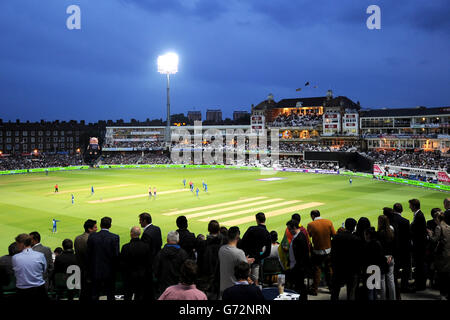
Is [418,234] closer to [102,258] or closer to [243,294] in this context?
[243,294]

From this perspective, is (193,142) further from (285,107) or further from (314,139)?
(314,139)

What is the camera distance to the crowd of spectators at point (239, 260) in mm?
6367

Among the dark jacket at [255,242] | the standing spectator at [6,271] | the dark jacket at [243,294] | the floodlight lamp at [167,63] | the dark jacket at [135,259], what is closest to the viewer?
the dark jacket at [243,294]

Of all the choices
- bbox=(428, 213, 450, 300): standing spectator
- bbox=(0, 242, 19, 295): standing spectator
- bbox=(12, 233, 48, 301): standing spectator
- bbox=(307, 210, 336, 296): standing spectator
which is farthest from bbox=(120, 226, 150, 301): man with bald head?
bbox=(428, 213, 450, 300): standing spectator

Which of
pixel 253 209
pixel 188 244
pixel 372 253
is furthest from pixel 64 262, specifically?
pixel 253 209

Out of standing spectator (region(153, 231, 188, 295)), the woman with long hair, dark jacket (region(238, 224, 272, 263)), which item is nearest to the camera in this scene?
standing spectator (region(153, 231, 188, 295))

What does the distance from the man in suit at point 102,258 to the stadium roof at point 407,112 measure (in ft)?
237


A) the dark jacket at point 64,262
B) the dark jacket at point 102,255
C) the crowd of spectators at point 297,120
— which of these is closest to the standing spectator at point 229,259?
the dark jacket at point 102,255

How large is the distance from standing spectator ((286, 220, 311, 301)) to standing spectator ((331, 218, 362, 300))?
534mm

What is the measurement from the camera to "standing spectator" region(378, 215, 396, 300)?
698 centimetres

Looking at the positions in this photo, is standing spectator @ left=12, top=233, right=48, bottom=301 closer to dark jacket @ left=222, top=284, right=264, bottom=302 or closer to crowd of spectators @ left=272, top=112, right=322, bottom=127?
dark jacket @ left=222, top=284, right=264, bottom=302

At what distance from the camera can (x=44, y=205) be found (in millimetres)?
32312

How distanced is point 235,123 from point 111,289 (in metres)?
98.6

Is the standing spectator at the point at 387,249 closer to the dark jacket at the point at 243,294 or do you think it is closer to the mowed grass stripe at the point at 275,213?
the dark jacket at the point at 243,294
